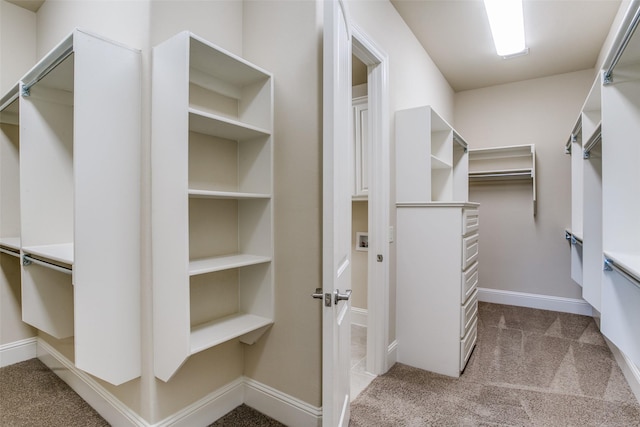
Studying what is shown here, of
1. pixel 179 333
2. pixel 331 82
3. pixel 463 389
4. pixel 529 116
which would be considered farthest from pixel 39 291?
pixel 529 116

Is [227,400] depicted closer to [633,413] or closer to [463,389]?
[463,389]

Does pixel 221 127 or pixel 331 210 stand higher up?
pixel 221 127

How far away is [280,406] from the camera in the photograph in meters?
1.77

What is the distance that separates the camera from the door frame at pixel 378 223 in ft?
7.45

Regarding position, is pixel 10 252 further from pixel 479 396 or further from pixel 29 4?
pixel 479 396

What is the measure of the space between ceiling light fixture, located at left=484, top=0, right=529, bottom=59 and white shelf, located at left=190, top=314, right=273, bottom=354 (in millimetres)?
2760

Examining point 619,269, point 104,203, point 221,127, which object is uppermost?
point 221,127

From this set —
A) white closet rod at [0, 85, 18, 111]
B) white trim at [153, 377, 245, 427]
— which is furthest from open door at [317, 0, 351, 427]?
white closet rod at [0, 85, 18, 111]

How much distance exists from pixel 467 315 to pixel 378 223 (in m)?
0.99

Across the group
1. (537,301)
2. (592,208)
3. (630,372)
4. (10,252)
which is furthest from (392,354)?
(10,252)

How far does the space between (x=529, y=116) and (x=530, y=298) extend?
7.28ft

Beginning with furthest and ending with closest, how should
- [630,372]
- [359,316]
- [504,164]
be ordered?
[504,164] → [359,316] → [630,372]

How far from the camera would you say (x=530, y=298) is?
3.93 m

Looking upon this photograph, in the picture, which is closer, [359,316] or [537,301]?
[359,316]
